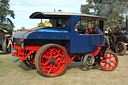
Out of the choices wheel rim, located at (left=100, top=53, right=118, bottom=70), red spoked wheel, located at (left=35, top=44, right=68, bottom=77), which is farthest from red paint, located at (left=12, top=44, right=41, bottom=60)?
wheel rim, located at (left=100, top=53, right=118, bottom=70)

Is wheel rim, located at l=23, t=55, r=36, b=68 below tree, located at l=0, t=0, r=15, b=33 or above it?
below

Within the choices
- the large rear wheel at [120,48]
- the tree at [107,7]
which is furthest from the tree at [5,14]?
the large rear wheel at [120,48]

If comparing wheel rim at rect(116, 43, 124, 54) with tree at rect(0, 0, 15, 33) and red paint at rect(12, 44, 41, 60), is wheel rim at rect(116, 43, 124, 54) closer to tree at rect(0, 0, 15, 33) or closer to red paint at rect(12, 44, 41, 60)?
red paint at rect(12, 44, 41, 60)

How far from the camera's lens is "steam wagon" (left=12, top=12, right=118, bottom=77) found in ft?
15.7

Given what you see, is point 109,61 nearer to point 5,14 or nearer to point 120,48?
point 120,48

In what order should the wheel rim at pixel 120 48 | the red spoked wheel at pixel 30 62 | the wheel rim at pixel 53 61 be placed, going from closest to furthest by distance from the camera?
the wheel rim at pixel 53 61 < the red spoked wheel at pixel 30 62 < the wheel rim at pixel 120 48

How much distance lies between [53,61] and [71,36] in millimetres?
991

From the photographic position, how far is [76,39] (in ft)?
17.0

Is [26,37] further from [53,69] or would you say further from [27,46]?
[53,69]

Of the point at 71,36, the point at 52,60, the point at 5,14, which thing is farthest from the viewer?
the point at 5,14

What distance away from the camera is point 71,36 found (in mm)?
5102

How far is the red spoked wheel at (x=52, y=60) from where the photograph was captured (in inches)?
185

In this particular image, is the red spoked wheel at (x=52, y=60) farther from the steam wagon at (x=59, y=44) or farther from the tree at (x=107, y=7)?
the tree at (x=107, y=7)

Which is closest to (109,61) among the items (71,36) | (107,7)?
(71,36)
